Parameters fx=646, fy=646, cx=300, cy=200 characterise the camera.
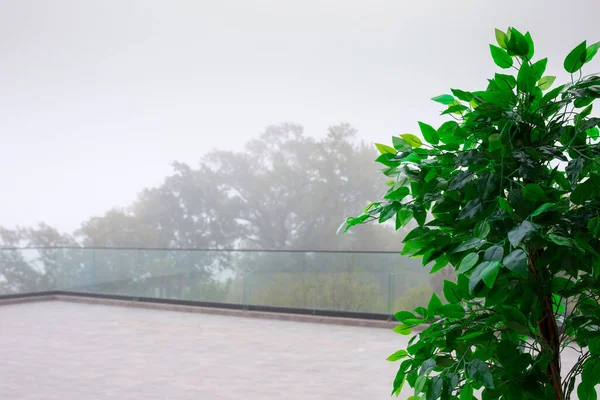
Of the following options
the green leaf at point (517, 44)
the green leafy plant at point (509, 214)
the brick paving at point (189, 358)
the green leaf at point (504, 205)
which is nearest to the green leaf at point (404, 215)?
the green leafy plant at point (509, 214)

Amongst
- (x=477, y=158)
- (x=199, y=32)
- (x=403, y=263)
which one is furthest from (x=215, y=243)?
(x=477, y=158)

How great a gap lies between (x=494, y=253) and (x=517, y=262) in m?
0.05

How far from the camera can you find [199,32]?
140 ft

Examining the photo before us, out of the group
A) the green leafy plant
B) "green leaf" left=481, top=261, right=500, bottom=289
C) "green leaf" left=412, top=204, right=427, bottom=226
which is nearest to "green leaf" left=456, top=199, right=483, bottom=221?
the green leafy plant

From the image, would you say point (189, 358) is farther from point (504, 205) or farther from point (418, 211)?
point (504, 205)

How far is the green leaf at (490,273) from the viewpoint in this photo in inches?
37.8

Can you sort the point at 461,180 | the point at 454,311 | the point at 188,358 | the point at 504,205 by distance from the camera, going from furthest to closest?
1. the point at 188,358
2. the point at 454,311
3. the point at 461,180
4. the point at 504,205

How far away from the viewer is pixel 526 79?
1218mm

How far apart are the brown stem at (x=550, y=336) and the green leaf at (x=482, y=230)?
0.22m

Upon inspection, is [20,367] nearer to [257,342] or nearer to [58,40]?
[257,342]

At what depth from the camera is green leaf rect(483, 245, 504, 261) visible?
39.3 inches

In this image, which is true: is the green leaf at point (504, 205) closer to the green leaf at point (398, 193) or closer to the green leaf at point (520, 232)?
the green leaf at point (520, 232)

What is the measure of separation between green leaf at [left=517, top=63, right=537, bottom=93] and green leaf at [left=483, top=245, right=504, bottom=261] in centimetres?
37

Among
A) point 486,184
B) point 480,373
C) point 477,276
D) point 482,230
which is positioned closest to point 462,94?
point 486,184
